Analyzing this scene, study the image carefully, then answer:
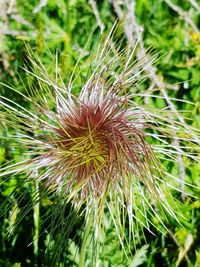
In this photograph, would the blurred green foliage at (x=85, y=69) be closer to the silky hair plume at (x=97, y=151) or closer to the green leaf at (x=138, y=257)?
the green leaf at (x=138, y=257)

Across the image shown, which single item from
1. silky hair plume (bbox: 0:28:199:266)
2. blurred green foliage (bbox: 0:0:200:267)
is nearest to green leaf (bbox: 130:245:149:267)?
blurred green foliage (bbox: 0:0:200:267)

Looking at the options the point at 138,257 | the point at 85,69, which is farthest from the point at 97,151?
the point at 85,69

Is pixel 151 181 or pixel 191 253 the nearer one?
pixel 151 181

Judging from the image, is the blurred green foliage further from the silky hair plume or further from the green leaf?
the silky hair plume

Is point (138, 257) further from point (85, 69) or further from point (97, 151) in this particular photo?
point (85, 69)

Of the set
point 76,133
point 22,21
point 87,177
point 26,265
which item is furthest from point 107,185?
point 22,21

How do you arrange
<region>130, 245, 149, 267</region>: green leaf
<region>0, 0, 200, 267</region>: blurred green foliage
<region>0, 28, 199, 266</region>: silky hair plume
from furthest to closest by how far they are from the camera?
<region>0, 0, 200, 267</region>: blurred green foliage
<region>130, 245, 149, 267</region>: green leaf
<region>0, 28, 199, 266</region>: silky hair plume

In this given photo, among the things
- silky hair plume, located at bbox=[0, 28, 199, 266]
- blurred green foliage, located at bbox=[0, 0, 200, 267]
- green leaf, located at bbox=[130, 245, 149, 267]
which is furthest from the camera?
blurred green foliage, located at bbox=[0, 0, 200, 267]

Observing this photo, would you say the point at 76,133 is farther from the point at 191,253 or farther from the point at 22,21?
the point at 22,21

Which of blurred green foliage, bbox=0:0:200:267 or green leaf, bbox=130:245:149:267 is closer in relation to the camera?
green leaf, bbox=130:245:149:267
